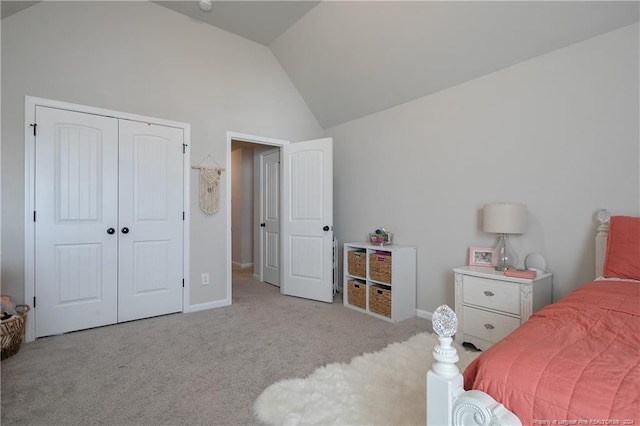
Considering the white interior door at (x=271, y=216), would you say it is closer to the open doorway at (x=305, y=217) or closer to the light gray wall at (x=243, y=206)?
the open doorway at (x=305, y=217)

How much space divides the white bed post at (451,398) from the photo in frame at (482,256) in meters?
2.10

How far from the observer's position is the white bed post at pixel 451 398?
807 mm

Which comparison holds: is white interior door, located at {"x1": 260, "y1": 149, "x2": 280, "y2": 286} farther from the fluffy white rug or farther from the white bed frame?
the white bed frame

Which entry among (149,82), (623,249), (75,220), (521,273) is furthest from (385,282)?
(149,82)

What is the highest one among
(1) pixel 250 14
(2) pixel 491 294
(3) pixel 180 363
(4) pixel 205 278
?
(1) pixel 250 14

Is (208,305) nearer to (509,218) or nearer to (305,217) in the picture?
(305,217)

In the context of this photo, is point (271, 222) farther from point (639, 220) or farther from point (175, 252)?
point (639, 220)

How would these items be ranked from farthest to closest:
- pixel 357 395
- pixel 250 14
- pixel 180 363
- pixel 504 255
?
pixel 250 14 < pixel 504 255 < pixel 180 363 < pixel 357 395

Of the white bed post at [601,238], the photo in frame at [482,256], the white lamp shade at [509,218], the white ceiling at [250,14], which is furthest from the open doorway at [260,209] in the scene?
the white bed post at [601,238]

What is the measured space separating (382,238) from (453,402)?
8.87 ft

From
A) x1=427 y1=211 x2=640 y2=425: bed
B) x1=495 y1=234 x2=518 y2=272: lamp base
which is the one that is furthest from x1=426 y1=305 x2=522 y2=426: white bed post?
x1=495 y1=234 x2=518 y2=272: lamp base

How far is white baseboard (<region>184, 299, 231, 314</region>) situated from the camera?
3.45m

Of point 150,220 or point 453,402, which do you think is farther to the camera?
point 150,220

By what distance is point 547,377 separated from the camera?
851 millimetres
